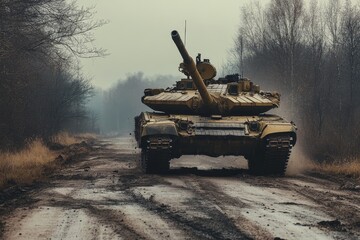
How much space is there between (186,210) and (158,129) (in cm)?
523

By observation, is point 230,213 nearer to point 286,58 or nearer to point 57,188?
point 57,188

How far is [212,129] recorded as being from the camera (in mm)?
13234

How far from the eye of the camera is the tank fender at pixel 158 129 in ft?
41.8

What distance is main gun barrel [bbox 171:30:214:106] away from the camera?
1290 cm

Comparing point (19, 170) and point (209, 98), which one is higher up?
point (209, 98)

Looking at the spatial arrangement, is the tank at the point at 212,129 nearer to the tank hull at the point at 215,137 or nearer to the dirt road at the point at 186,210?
the tank hull at the point at 215,137

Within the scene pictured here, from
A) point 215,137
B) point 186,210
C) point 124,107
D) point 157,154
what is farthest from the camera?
point 124,107

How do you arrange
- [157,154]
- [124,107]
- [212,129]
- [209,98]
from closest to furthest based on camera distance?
[157,154], [212,129], [209,98], [124,107]

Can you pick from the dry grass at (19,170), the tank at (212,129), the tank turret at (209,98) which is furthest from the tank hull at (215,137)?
the dry grass at (19,170)

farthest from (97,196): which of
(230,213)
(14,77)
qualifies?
(14,77)

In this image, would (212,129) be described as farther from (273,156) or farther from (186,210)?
(186,210)

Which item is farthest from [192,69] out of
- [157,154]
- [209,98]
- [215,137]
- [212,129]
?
[157,154]

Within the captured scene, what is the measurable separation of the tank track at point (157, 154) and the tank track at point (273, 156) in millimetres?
2187

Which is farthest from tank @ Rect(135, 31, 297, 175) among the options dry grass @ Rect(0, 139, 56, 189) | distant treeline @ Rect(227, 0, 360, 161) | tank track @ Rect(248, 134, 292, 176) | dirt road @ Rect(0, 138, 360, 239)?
distant treeline @ Rect(227, 0, 360, 161)
